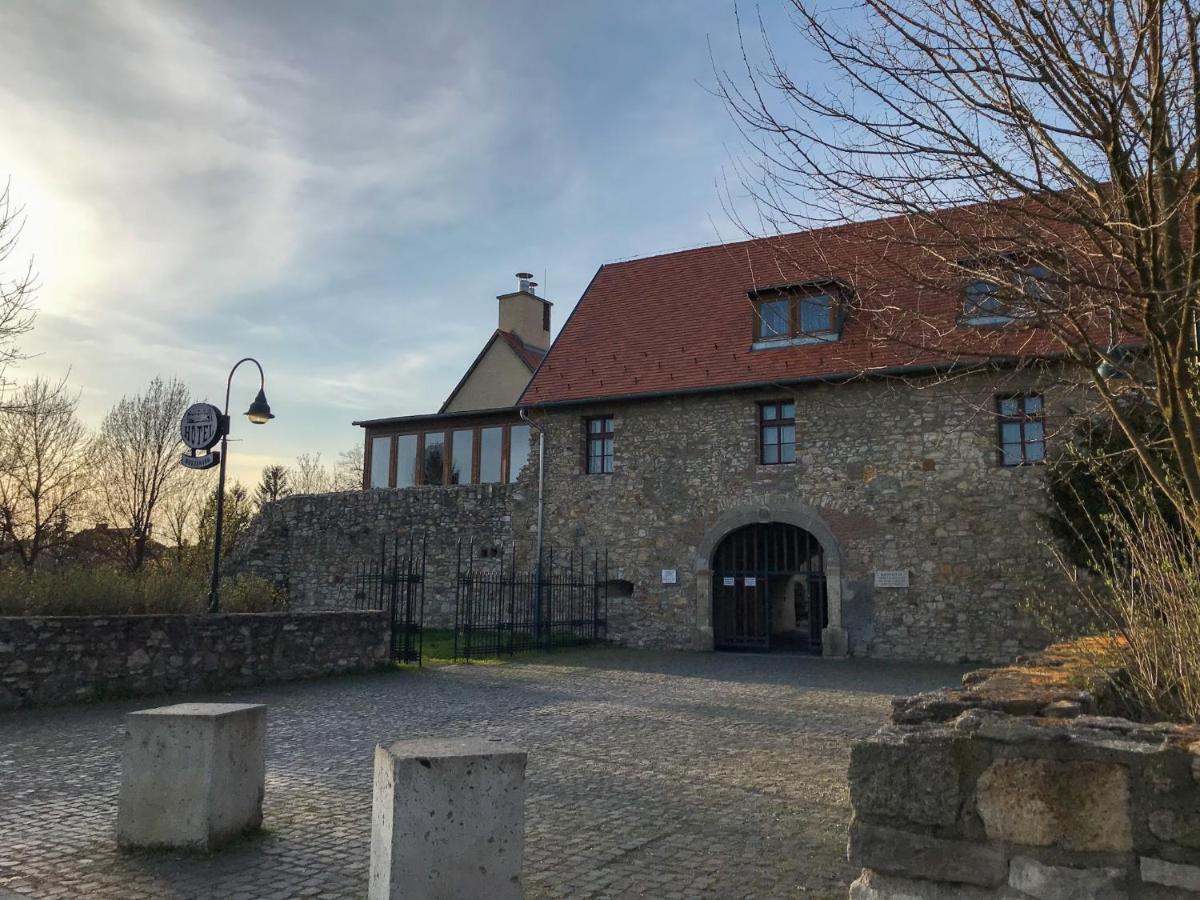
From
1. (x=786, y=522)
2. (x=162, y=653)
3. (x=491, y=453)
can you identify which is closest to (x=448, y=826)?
(x=162, y=653)

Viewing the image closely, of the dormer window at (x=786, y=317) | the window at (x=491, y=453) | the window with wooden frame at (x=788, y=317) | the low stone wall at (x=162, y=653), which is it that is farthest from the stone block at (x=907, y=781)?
the window at (x=491, y=453)

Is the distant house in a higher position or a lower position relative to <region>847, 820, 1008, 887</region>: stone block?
higher

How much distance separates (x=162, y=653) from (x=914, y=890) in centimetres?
972

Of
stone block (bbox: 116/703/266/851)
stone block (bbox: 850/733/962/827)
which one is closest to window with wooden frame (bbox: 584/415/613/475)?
stone block (bbox: 116/703/266/851)

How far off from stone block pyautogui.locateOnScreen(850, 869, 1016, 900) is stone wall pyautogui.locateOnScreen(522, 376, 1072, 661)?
41.3 ft

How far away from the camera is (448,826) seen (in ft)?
12.5

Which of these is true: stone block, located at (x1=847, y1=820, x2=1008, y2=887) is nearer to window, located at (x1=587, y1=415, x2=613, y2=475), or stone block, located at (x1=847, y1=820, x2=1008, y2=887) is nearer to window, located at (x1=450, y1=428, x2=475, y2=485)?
window, located at (x1=587, y1=415, x2=613, y2=475)

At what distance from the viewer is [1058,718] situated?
3.78 m

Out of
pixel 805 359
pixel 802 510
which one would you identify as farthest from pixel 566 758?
pixel 805 359

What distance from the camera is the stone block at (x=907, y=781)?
3.40 m

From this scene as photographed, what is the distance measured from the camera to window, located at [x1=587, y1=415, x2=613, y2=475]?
67.6 feet

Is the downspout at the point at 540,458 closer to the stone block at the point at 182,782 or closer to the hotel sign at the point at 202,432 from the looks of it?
the hotel sign at the point at 202,432

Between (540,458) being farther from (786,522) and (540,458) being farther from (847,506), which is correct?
(847,506)

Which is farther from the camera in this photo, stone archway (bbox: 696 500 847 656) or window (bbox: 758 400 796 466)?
window (bbox: 758 400 796 466)
